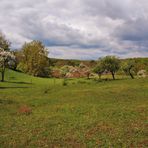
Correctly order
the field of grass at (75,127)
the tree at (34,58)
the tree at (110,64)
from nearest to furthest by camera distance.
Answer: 1. the field of grass at (75,127)
2. the tree at (110,64)
3. the tree at (34,58)

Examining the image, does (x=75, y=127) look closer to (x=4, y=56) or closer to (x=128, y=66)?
(x=4, y=56)

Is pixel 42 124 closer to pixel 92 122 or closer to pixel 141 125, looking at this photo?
pixel 92 122

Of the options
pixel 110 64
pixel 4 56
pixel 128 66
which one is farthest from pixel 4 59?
pixel 128 66

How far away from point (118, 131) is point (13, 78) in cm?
8105

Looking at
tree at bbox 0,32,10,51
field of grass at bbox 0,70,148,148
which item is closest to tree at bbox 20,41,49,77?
tree at bbox 0,32,10,51

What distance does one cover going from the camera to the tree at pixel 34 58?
398ft

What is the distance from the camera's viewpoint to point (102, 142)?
22.5m

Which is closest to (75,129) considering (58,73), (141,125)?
(141,125)

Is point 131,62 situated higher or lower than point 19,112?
higher

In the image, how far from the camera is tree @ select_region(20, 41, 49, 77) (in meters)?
121

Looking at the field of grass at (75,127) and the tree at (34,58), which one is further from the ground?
the tree at (34,58)

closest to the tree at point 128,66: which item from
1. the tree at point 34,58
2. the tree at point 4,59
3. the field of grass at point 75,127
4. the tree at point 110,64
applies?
the tree at point 110,64

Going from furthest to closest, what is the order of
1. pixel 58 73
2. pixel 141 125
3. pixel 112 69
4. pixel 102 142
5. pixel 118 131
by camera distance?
pixel 58 73
pixel 112 69
pixel 141 125
pixel 118 131
pixel 102 142

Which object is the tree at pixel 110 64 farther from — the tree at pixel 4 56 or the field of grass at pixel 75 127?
the field of grass at pixel 75 127
